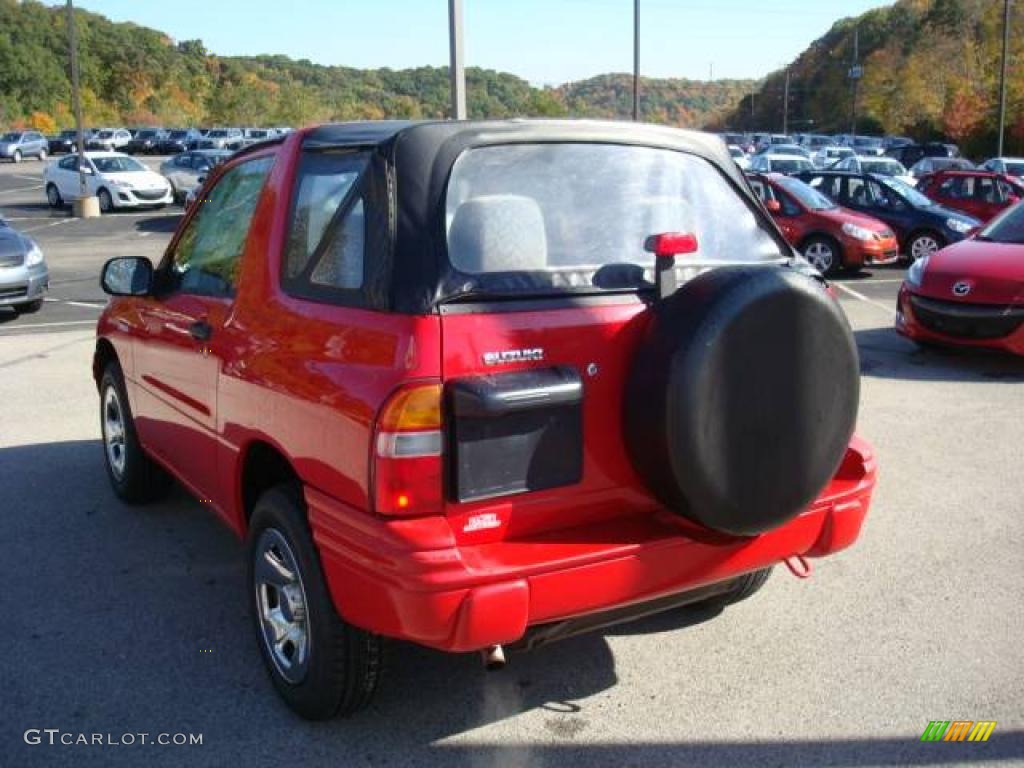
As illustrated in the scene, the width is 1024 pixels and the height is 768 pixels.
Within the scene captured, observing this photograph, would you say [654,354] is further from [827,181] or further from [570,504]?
[827,181]

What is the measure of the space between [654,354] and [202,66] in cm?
14318

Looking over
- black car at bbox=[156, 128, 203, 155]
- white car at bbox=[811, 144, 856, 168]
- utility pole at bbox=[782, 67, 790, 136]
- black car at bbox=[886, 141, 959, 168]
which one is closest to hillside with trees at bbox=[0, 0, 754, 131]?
black car at bbox=[156, 128, 203, 155]

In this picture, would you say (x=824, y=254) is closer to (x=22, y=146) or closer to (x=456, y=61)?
(x=456, y=61)

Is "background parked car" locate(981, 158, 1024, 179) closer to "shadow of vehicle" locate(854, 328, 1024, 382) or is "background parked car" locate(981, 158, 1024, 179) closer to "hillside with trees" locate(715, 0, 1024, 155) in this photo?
"shadow of vehicle" locate(854, 328, 1024, 382)

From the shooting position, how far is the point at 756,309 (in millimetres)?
2848

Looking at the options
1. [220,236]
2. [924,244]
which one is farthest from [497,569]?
[924,244]

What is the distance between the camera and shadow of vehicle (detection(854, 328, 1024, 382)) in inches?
339

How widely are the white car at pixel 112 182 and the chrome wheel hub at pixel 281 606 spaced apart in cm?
2688

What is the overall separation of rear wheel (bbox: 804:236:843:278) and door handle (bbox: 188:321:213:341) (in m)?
12.7

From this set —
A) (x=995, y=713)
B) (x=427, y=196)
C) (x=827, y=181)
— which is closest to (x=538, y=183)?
(x=427, y=196)

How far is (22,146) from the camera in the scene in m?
58.5

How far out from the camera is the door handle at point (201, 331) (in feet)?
12.6

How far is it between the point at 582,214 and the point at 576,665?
161cm

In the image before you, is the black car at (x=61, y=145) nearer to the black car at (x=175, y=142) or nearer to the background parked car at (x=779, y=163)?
the black car at (x=175, y=142)
